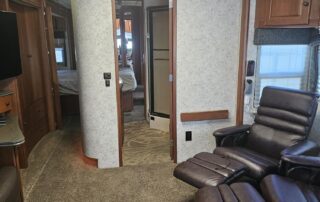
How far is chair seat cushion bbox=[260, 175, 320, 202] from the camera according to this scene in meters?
1.78

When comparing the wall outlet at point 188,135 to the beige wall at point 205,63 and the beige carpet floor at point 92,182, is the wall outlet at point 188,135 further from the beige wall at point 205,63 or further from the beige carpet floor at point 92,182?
the beige carpet floor at point 92,182

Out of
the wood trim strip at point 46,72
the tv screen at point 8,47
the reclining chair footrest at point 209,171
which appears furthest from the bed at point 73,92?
the reclining chair footrest at point 209,171

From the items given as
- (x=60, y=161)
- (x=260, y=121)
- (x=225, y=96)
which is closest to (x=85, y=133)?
(x=60, y=161)

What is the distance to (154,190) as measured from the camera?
8.91ft

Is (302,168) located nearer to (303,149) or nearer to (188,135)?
(303,149)

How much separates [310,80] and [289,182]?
1626mm

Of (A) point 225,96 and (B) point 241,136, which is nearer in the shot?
(B) point 241,136

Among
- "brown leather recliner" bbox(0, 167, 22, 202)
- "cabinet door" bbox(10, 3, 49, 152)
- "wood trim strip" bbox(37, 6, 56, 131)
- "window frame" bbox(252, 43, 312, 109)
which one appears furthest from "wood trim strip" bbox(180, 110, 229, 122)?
"wood trim strip" bbox(37, 6, 56, 131)

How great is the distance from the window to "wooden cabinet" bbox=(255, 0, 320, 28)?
388 mm

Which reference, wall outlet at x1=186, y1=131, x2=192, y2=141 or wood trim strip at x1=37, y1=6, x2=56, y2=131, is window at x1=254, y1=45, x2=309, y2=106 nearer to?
wall outlet at x1=186, y1=131, x2=192, y2=141

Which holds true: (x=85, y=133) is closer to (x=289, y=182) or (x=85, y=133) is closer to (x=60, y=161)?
(x=60, y=161)

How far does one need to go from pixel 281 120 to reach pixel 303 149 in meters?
0.40

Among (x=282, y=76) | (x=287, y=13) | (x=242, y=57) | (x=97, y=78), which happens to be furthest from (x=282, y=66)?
(x=97, y=78)

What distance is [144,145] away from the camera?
153 inches
